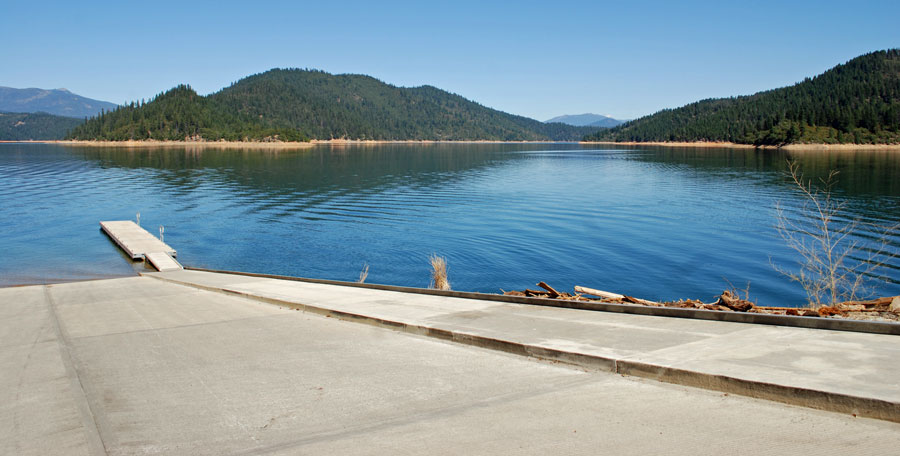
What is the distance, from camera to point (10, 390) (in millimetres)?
6414

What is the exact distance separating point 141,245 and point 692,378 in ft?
75.2

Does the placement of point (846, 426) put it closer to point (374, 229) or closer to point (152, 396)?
point (152, 396)

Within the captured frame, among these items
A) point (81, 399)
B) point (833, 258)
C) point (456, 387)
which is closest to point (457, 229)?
point (833, 258)

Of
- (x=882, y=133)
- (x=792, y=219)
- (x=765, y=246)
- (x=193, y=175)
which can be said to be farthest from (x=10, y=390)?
(x=882, y=133)

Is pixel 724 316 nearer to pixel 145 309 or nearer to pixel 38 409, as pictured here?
pixel 38 409

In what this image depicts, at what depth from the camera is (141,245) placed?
74.9 ft

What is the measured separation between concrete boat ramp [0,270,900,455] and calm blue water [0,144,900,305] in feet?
30.2

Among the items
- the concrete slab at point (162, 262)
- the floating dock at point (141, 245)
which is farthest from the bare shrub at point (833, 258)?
the floating dock at point (141, 245)

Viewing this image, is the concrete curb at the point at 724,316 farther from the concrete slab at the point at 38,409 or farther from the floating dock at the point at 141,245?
the floating dock at the point at 141,245

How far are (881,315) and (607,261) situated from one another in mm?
11813

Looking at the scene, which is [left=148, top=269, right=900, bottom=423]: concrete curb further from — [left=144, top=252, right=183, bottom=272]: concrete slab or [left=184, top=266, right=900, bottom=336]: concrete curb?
[left=144, top=252, right=183, bottom=272]: concrete slab

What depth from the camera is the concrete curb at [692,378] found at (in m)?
4.64

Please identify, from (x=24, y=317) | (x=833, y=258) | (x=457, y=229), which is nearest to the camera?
(x=24, y=317)

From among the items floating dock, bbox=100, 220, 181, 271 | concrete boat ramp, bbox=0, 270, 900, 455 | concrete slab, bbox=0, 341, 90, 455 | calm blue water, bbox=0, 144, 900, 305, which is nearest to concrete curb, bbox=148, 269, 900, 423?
Result: concrete boat ramp, bbox=0, 270, 900, 455
